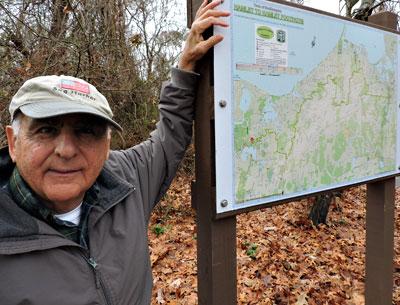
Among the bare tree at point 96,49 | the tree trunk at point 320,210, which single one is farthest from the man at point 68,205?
the tree trunk at point 320,210

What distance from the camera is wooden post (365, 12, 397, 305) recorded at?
9.41 ft

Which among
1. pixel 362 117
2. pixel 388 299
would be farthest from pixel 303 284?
pixel 362 117

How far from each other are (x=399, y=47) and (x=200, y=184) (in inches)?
84.2

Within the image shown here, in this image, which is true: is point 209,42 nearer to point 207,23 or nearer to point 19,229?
point 207,23

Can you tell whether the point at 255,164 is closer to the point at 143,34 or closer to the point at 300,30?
the point at 300,30

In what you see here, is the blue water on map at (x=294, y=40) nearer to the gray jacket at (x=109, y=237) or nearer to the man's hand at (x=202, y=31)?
the man's hand at (x=202, y=31)

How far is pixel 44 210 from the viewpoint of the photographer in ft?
4.52

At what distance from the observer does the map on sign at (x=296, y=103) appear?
5.65ft

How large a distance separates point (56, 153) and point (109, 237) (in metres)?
0.43

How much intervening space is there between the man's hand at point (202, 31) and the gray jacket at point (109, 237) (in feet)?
0.34

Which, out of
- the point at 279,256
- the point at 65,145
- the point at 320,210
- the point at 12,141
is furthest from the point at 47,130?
the point at 320,210

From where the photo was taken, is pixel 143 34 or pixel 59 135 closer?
pixel 59 135

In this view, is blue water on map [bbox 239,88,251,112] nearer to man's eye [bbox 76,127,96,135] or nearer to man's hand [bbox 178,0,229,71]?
man's hand [bbox 178,0,229,71]

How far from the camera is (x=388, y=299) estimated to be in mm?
2957
